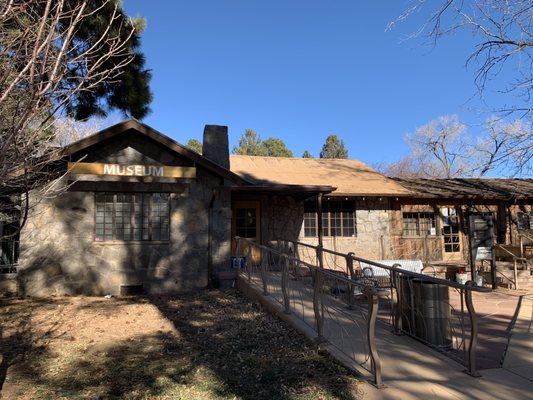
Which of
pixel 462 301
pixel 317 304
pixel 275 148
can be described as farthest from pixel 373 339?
pixel 275 148

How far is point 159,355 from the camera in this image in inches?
236

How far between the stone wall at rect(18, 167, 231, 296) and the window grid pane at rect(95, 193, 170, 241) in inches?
6.5

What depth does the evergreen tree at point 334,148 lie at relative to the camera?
4606 cm

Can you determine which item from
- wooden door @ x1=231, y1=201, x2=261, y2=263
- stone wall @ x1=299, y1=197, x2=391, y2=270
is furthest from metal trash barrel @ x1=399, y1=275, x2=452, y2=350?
stone wall @ x1=299, y1=197, x2=391, y2=270

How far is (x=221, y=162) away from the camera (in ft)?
43.8

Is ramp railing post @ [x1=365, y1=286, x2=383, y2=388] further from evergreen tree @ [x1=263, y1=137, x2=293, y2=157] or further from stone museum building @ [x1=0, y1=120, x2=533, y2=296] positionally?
evergreen tree @ [x1=263, y1=137, x2=293, y2=157]

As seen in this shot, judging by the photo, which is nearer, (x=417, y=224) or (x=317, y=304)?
(x=317, y=304)

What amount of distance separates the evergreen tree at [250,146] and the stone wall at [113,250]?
33358 millimetres

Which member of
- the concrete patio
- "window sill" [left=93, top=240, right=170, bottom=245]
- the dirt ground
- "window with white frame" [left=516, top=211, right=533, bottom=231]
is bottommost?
the dirt ground

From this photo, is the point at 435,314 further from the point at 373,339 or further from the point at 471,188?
the point at 471,188


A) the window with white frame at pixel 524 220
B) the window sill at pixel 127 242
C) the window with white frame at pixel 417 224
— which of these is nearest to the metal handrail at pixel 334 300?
the window sill at pixel 127 242

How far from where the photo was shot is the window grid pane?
34.3 ft

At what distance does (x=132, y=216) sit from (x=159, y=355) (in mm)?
5227

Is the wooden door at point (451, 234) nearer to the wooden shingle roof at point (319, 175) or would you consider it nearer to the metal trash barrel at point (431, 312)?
the wooden shingle roof at point (319, 175)
